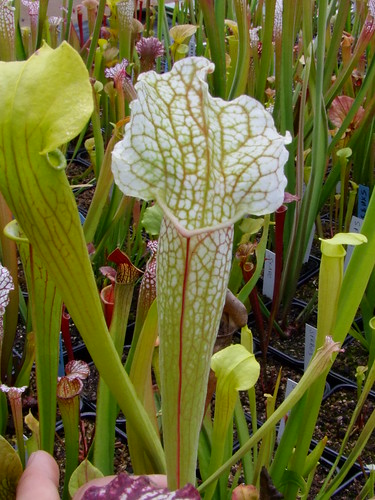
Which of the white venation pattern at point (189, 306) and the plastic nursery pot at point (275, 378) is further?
the plastic nursery pot at point (275, 378)

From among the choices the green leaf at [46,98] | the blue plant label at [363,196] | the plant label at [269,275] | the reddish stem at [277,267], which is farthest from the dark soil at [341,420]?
the green leaf at [46,98]

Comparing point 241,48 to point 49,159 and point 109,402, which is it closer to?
point 109,402

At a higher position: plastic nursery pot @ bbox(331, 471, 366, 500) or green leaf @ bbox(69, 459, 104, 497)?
green leaf @ bbox(69, 459, 104, 497)

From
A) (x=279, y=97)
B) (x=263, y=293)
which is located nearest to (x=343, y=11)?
(x=279, y=97)

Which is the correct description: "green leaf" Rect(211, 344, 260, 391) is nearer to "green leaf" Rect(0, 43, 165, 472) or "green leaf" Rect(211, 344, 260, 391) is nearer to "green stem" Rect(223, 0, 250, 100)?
"green leaf" Rect(0, 43, 165, 472)

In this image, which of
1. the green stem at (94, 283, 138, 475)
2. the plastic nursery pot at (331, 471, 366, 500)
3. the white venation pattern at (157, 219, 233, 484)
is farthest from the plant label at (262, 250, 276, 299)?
the white venation pattern at (157, 219, 233, 484)

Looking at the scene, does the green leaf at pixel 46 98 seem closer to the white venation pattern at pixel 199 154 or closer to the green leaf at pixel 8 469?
the white venation pattern at pixel 199 154

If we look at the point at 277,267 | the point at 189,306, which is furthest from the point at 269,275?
the point at 189,306
